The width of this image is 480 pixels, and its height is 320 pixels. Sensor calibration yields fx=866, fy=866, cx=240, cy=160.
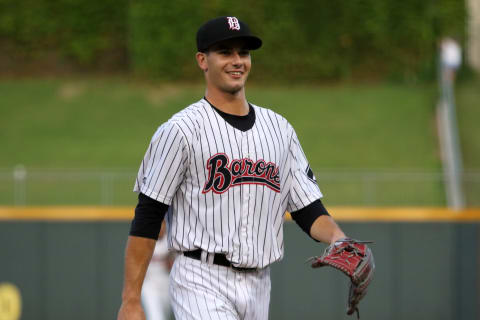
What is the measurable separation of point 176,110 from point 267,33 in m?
3.76

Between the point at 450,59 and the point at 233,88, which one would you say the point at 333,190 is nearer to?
the point at 450,59

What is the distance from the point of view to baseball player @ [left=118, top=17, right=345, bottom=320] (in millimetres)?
3514

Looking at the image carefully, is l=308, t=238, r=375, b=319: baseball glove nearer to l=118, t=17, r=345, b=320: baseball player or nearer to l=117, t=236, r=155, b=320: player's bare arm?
l=118, t=17, r=345, b=320: baseball player

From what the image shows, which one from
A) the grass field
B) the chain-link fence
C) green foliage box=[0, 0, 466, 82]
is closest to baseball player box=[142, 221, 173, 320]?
the chain-link fence

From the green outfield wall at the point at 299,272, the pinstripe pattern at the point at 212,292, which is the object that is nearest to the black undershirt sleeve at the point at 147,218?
the pinstripe pattern at the point at 212,292

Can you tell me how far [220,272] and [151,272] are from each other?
5577mm

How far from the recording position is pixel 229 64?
142 inches

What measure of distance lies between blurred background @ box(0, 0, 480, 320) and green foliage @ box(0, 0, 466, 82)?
0.13 feet

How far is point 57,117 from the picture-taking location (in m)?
20.6

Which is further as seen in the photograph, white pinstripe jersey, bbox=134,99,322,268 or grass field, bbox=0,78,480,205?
grass field, bbox=0,78,480,205

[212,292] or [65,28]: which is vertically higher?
[65,28]

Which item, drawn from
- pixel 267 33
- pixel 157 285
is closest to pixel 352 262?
pixel 157 285

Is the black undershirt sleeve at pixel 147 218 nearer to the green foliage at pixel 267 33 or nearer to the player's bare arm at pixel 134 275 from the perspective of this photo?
the player's bare arm at pixel 134 275

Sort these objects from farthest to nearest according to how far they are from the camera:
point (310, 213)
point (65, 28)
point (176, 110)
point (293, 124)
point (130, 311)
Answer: point (65, 28)
point (176, 110)
point (293, 124)
point (310, 213)
point (130, 311)
